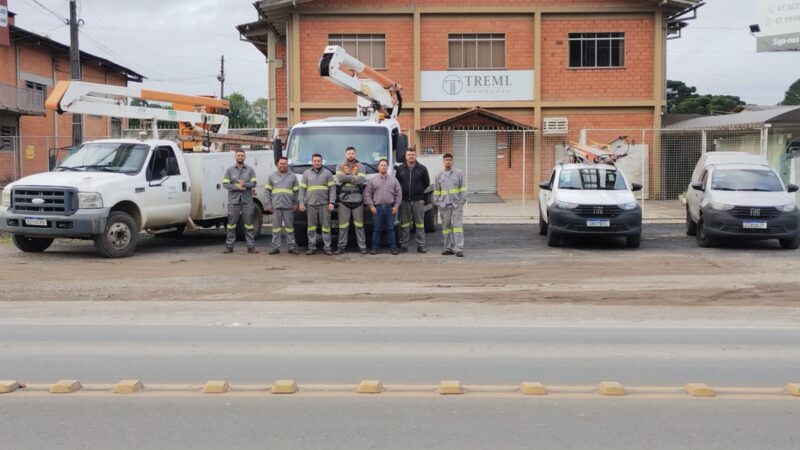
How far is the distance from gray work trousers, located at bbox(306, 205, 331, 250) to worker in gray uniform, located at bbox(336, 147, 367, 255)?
0.79ft

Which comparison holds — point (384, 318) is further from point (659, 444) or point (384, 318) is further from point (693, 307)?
point (659, 444)

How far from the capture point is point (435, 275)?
45.2 feet

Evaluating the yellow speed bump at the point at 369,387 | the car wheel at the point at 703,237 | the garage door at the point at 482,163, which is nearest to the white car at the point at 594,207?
the car wheel at the point at 703,237

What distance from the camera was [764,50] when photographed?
3131 centimetres

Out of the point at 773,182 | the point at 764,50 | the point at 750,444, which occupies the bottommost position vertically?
the point at 750,444

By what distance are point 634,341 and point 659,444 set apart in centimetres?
330

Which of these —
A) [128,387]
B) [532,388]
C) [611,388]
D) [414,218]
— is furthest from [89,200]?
[611,388]

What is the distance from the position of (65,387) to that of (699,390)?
493 cm

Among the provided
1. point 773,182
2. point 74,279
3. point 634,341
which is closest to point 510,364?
point 634,341

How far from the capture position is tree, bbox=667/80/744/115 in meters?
66.0

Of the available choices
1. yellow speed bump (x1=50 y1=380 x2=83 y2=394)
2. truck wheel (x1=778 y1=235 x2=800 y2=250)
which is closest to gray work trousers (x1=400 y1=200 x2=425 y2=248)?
truck wheel (x1=778 y1=235 x2=800 y2=250)

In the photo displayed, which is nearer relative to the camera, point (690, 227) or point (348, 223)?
point (348, 223)

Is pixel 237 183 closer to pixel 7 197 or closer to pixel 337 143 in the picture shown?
pixel 337 143

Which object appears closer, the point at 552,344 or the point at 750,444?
the point at 750,444
